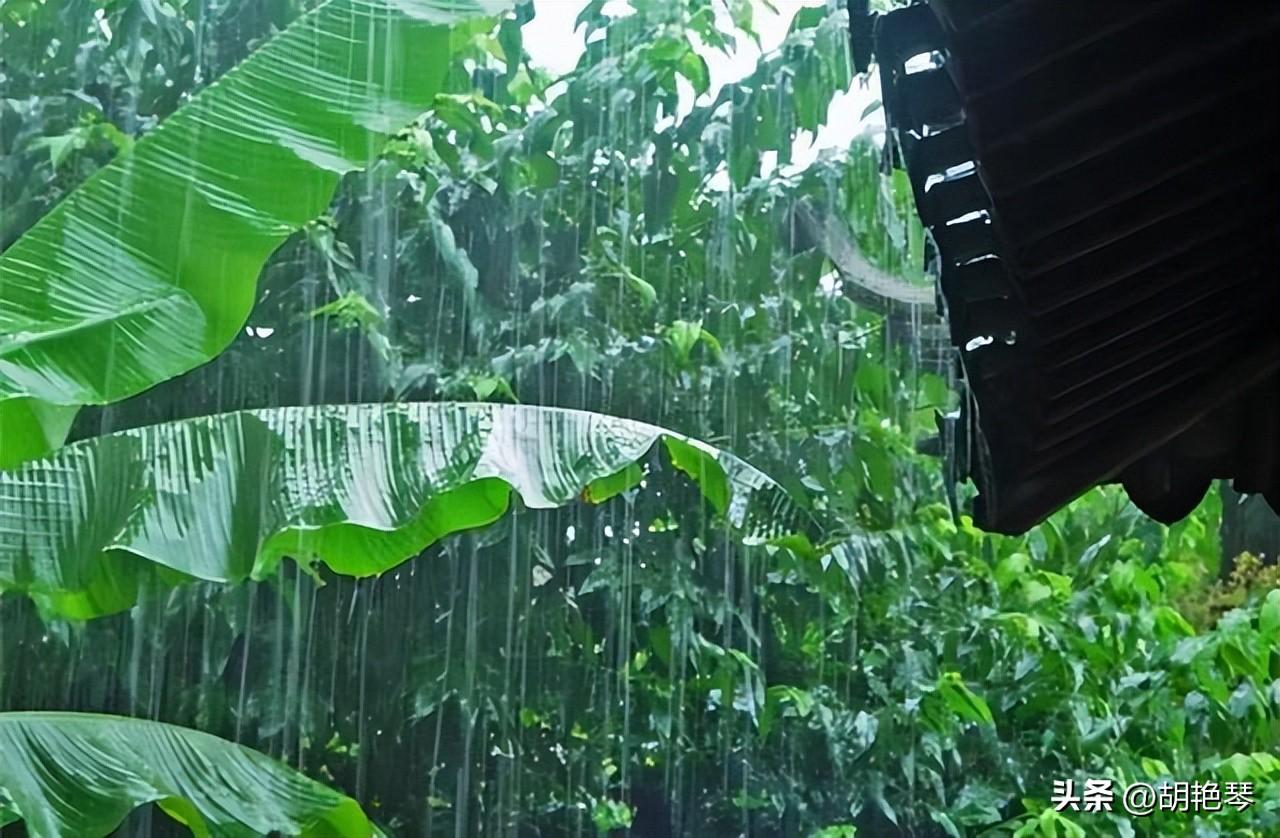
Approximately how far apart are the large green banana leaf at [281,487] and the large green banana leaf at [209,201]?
134 millimetres

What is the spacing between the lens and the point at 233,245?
1.49 metres

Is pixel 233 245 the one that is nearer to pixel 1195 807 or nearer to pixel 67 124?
pixel 67 124

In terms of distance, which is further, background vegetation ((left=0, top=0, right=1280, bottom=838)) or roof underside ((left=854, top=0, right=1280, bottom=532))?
background vegetation ((left=0, top=0, right=1280, bottom=838))

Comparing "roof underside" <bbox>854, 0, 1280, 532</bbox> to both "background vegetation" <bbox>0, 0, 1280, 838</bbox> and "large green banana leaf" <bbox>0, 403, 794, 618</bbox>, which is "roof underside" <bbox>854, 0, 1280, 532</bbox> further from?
"background vegetation" <bbox>0, 0, 1280, 838</bbox>

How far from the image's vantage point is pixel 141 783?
1.49 metres

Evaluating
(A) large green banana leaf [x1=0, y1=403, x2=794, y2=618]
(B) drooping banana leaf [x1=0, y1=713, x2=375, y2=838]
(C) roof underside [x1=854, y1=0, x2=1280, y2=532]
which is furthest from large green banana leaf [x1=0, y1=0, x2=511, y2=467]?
(C) roof underside [x1=854, y1=0, x2=1280, y2=532]

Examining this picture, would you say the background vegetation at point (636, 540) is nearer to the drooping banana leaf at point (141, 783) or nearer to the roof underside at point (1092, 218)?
the drooping banana leaf at point (141, 783)

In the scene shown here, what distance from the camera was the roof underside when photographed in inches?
25.1

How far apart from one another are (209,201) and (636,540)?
1312mm

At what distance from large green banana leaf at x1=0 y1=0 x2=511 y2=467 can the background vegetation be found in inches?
34.6

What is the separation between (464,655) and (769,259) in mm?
956

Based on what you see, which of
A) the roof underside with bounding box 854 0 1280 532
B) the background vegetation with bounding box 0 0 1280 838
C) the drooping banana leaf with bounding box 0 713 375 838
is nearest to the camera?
the roof underside with bounding box 854 0 1280 532

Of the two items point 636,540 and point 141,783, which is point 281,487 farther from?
point 636,540

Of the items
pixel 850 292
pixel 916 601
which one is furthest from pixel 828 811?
pixel 850 292
